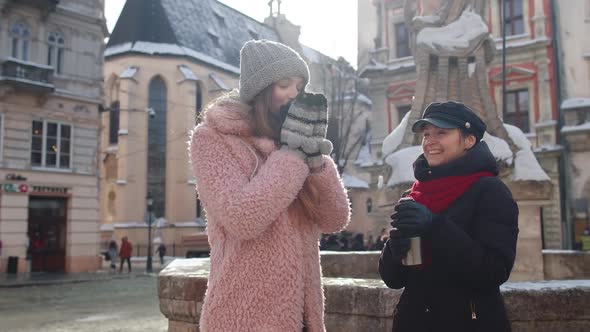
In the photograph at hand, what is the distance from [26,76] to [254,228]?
76.6ft

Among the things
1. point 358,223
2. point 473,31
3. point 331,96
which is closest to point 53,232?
point 331,96

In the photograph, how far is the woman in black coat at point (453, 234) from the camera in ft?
7.70

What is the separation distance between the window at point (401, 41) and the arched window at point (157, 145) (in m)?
16.5

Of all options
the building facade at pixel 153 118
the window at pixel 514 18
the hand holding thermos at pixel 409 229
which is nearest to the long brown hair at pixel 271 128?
the hand holding thermos at pixel 409 229

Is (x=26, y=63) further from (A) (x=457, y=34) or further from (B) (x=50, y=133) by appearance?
(A) (x=457, y=34)

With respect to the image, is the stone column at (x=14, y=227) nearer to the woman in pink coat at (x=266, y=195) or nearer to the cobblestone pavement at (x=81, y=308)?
the cobblestone pavement at (x=81, y=308)

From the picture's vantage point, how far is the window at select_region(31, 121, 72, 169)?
23.5 meters

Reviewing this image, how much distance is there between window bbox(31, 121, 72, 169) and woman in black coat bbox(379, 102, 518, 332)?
23.2 metres

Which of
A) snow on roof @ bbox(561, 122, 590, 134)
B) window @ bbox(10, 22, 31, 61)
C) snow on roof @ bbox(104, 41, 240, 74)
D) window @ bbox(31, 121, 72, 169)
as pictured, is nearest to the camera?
window @ bbox(10, 22, 31, 61)

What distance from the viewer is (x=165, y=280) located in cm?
479

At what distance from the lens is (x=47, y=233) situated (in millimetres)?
23812

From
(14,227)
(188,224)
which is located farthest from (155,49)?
(14,227)

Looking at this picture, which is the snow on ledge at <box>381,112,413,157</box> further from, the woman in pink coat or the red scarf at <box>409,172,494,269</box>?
the woman in pink coat

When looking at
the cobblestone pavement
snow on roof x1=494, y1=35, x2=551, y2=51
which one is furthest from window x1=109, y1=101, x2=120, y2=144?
snow on roof x1=494, y1=35, x2=551, y2=51
